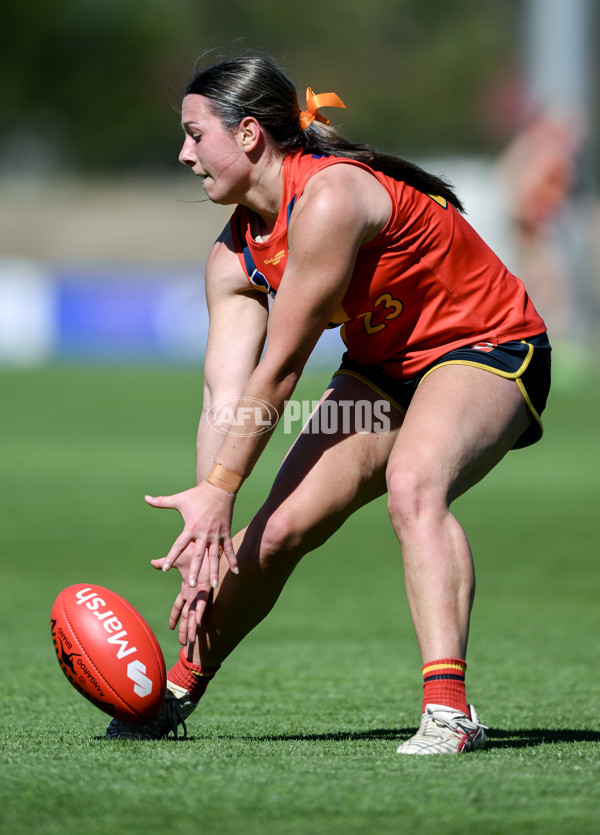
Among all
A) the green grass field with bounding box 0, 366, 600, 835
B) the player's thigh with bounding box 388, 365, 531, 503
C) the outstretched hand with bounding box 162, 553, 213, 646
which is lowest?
the green grass field with bounding box 0, 366, 600, 835

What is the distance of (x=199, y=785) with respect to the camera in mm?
3010

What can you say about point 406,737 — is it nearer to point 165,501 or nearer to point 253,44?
point 165,501

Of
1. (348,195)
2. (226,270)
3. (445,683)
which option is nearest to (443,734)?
(445,683)

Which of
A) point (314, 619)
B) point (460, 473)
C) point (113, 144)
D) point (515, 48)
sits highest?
point (515, 48)

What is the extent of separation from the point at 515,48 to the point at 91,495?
54.4 metres

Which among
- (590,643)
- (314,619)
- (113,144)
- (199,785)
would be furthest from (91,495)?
(113,144)

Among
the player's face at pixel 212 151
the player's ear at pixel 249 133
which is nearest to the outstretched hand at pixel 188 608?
the player's face at pixel 212 151

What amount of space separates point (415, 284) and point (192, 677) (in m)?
1.38

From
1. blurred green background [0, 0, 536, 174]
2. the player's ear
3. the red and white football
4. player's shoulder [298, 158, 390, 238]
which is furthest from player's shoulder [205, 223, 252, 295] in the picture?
blurred green background [0, 0, 536, 174]

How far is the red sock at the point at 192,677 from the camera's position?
159 inches

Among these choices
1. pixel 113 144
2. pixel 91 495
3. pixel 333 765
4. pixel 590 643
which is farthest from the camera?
pixel 113 144

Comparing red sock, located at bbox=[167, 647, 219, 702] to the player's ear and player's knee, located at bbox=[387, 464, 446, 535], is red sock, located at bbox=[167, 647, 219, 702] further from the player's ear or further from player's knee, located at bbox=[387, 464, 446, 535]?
the player's ear

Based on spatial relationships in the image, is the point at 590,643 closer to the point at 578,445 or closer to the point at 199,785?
the point at 199,785

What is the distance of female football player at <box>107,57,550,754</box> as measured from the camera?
11.5 ft
